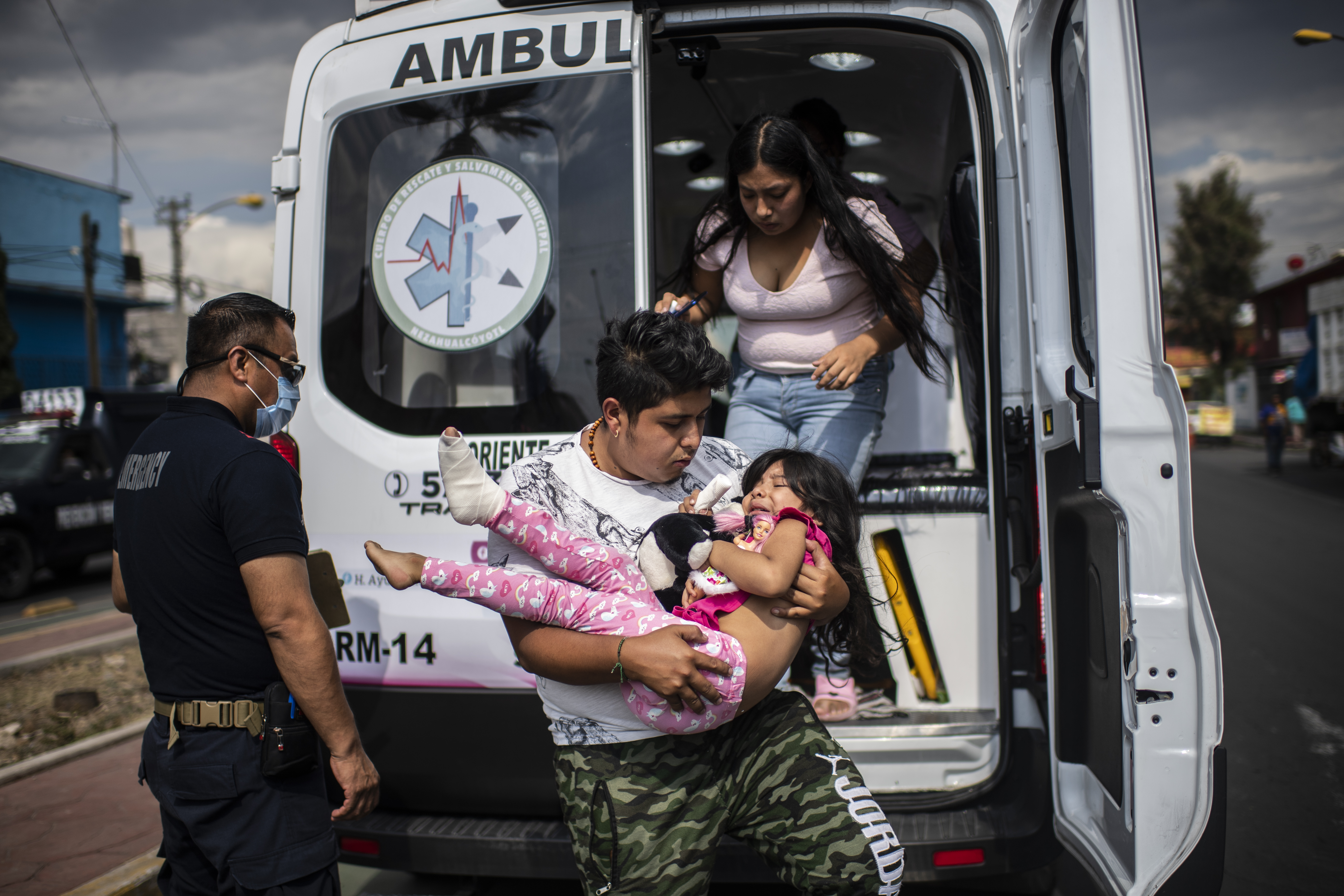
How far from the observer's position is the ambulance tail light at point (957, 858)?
221 centimetres

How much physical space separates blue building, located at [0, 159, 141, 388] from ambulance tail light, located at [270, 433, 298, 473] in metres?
26.2

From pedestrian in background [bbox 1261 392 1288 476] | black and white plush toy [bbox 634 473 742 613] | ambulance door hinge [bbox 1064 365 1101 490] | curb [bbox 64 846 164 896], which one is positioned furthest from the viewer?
pedestrian in background [bbox 1261 392 1288 476]

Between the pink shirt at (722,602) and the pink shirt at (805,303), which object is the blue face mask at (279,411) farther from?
the pink shirt at (805,303)

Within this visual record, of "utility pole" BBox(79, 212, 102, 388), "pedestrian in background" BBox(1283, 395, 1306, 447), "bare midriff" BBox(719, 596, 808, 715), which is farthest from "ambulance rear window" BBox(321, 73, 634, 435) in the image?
"pedestrian in background" BBox(1283, 395, 1306, 447)

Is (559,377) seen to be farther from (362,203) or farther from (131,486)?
(131,486)

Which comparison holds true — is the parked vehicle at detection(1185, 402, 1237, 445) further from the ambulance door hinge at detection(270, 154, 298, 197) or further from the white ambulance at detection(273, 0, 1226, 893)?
the ambulance door hinge at detection(270, 154, 298, 197)

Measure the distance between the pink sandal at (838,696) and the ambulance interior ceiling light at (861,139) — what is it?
276 cm

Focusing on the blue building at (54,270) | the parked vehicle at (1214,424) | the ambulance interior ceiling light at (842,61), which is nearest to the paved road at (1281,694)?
the ambulance interior ceiling light at (842,61)

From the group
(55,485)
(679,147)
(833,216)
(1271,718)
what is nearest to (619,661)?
(833,216)

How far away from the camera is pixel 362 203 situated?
2537 mm

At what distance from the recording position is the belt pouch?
1.87 metres

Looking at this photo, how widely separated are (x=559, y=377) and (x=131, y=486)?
102 centimetres

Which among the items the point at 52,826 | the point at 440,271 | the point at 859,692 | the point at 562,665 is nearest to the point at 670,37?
the point at 440,271

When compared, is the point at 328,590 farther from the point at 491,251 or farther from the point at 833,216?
the point at 833,216
